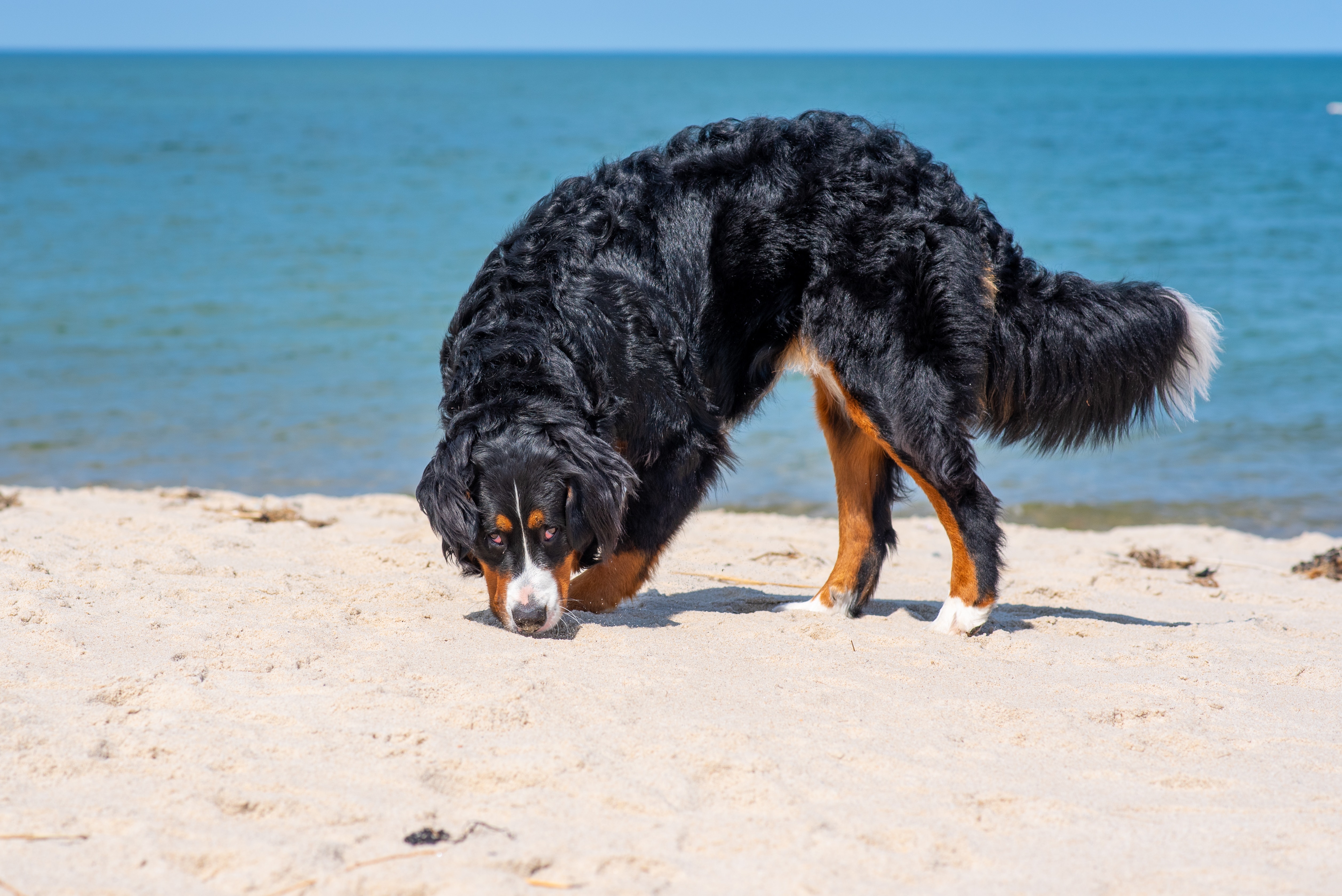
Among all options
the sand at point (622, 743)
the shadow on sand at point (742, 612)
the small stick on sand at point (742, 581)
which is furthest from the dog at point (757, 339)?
the small stick on sand at point (742, 581)

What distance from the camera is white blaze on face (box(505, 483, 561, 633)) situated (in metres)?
3.67

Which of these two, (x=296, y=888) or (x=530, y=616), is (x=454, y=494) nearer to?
(x=530, y=616)

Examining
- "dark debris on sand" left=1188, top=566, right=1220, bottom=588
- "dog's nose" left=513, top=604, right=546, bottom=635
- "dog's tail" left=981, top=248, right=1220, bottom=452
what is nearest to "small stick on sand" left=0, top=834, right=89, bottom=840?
"dog's nose" left=513, top=604, right=546, bottom=635

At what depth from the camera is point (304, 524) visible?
572 cm

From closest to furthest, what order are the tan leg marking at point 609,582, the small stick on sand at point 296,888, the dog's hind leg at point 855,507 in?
the small stick on sand at point 296,888, the tan leg marking at point 609,582, the dog's hind leg at point 855,507

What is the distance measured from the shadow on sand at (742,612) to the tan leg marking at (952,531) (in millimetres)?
146

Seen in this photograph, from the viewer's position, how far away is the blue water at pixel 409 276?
805cm

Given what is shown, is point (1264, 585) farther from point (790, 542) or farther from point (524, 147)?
point (524, 147)

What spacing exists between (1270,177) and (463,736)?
2306 centimetres

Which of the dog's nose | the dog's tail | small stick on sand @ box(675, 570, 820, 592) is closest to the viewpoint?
the dog's nose

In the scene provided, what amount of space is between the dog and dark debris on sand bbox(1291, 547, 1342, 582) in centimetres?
170

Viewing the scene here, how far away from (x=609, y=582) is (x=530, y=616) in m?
0.61

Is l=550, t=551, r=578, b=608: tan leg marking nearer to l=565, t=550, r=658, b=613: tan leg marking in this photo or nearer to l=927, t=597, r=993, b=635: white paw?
l=565, t=550, r=658, b=613: tan leg marking

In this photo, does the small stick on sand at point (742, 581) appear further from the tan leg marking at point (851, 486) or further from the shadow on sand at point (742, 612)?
the tan leg marking at point (851, 486)
